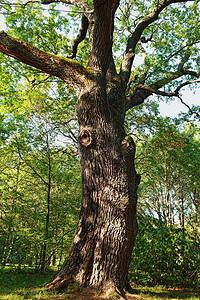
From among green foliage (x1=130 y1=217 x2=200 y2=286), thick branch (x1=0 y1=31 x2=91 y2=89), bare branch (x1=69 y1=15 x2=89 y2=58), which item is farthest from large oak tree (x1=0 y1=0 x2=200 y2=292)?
bare branch (x1=69 y1=15 x2=89 y2=58)

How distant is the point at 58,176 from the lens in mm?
8648

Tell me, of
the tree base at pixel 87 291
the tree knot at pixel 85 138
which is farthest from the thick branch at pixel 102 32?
the tree base at pixel 87 291

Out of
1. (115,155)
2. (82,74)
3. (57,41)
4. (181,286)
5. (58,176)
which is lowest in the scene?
(181,286)

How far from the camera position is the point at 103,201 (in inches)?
149

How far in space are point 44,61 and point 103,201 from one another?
10.4 ft

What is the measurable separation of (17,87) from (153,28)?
7.25m

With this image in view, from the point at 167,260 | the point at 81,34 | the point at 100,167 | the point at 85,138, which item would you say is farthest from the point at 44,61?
the point at 167,260

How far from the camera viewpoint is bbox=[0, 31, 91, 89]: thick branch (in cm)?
424

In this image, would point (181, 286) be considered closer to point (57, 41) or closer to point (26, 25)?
point (57, 41)

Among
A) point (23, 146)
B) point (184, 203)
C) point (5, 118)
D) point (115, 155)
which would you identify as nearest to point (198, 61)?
point (115, 155)

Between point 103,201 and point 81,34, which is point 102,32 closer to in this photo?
point 103,201

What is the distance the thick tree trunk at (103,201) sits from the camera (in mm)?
3475

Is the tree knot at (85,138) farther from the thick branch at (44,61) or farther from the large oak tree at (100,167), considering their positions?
the thick branch at (44,61)

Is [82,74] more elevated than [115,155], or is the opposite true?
[82,74]
